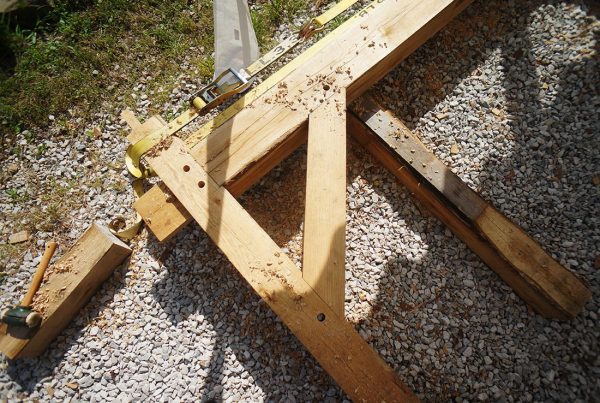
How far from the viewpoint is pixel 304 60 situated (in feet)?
9.57

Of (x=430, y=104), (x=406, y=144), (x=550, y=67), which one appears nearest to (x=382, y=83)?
(x=430, y=104)

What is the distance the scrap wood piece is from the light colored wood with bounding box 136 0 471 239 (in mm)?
344

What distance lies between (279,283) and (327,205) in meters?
0.56

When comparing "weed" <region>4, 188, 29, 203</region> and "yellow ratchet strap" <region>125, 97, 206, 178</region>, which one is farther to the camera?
"weed" <region>4, 188, 29, 203</region>

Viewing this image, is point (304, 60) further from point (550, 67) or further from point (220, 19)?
point (550, 67)

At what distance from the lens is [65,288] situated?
103 inches

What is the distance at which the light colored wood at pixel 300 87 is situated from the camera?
2.59 metres

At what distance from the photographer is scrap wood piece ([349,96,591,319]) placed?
8.13 feet

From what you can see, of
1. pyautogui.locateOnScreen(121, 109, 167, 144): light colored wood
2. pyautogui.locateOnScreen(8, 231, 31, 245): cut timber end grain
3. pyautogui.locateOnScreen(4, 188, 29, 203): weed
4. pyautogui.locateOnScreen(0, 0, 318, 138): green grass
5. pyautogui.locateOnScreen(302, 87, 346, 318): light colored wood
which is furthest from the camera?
pyautogui.locateOnScreen(0, 0, 318, 138): green grass

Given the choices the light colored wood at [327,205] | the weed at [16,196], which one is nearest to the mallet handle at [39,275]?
the weed at [16,196]

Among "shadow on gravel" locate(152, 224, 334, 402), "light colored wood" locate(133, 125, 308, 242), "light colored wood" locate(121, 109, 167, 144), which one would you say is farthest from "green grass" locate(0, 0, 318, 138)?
"shadow on gravel" locate(152, 224, 334, 402)

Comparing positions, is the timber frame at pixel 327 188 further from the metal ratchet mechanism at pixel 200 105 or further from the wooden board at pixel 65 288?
the wooden board at pixel 65 288

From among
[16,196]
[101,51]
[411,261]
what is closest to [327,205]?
[411,261]

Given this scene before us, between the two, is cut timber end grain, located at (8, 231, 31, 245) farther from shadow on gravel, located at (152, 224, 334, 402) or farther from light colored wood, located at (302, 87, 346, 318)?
light colored wood, located at (302, 87, 346, 318)
